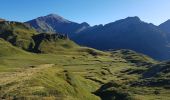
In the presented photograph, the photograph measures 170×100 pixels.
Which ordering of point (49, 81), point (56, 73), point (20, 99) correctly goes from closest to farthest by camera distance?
point (20, 99) < point (49, 81) < point (56, 73)

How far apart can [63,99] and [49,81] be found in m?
12.3

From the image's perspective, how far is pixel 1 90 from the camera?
8756 cm

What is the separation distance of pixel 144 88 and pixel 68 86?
33757mm

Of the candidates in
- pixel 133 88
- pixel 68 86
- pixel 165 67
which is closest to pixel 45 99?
pixel 68 86

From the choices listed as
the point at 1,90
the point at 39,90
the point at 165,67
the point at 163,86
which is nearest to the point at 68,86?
the point at 39,90

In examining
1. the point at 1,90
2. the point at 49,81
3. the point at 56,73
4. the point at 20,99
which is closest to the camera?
the point at 20,99

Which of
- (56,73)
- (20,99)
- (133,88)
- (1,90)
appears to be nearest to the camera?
(20,99)

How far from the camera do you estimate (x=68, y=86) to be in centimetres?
9894

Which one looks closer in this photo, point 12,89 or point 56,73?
point 12,89

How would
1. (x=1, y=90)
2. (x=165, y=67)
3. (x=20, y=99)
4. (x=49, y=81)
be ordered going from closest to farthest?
(x=20, y=99), (x=1, y=90), (x=49, y=81), (x=165, y=67)

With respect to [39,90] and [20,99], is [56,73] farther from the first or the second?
[20,99]

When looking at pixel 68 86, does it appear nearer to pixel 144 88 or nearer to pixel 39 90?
pixel 39 90

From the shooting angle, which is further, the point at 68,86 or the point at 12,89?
the point at 68,86

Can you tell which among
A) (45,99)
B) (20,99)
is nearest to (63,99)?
(45,99)
